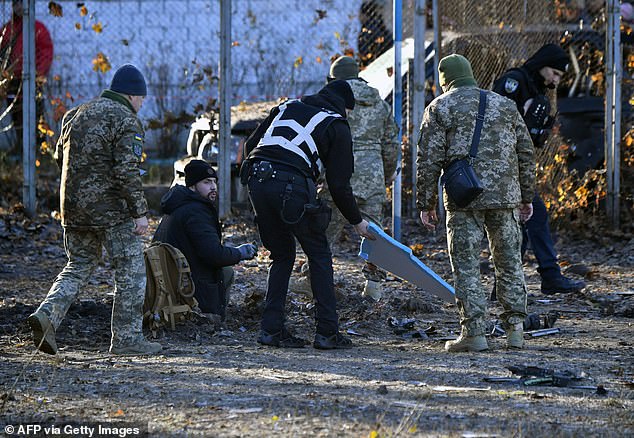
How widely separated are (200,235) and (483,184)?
200 centimetres

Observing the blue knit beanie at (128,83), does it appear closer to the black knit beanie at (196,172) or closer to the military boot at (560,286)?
the black knit beanie at (196,172)

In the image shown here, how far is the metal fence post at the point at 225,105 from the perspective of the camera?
11.7 m

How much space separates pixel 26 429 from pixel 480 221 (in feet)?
10.7

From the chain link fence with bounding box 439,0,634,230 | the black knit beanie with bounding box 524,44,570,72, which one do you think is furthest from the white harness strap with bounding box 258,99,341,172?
the chain link fence with bounding box 439,0,634,230

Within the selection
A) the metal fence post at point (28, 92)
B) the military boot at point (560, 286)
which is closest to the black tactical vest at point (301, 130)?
the military boot at point (560, 286)

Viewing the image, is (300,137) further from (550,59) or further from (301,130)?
(550,59)

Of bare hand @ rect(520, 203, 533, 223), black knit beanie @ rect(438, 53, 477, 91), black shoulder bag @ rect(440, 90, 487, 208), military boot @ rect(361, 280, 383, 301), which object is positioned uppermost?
black knit beanie @ rect(438, 53, 477, 91)

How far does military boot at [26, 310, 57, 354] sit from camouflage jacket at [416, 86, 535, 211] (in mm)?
2424

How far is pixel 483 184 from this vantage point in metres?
6.67

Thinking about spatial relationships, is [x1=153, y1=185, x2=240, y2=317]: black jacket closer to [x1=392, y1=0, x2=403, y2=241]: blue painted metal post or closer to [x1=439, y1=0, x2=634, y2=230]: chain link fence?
[x1=392, y1=0, x2=403, y2=241]: blue painted metal post

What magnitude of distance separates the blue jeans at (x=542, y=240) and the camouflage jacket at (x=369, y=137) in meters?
1.30

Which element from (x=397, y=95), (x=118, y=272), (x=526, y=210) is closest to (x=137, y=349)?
(x=118, y=272)

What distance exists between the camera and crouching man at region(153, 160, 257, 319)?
7.46m

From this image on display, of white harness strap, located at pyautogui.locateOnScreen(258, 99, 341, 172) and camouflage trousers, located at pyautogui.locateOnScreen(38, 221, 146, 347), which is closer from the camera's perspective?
camouflage trousers, located at pyautogui.locateOnScreen(38, 221, 146, 347)
